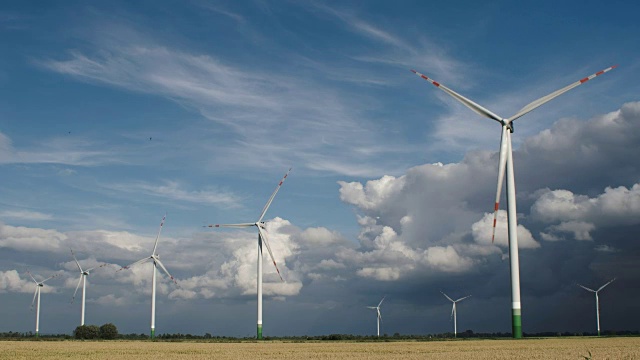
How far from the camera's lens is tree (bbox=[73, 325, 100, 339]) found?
192875 millimetres

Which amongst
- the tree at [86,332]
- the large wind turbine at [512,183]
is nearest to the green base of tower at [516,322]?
the large wind turbine at [512,183]

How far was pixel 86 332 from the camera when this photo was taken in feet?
635

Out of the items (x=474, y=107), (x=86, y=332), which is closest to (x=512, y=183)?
(x=474, y=107)

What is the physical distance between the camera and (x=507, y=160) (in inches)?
3573

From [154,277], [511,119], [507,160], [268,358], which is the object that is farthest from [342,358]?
[154,277]

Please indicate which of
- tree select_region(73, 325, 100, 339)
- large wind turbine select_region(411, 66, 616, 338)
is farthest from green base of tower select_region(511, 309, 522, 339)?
tree select_region(73, 325, 100, 339)

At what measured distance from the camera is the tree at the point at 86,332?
19288 cm

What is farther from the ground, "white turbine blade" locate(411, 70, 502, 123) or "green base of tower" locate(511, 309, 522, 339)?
"white turbine blade" locate(411, 70, 502, 123)

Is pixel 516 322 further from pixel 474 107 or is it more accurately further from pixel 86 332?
pixel 86 332

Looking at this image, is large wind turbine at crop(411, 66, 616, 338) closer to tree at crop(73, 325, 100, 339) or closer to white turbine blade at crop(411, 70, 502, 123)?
white turbine blade at crop(411, 70, 502, 123)

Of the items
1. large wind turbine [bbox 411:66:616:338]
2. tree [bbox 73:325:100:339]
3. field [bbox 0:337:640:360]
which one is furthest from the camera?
tree [bbox 73:325:100:339]

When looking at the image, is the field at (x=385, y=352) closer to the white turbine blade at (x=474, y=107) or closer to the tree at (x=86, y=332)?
the white turbine blade at (x=474, y=107)

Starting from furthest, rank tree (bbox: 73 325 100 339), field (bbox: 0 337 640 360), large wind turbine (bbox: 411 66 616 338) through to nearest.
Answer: tree (bbox: 73 325 100 339) → large wind turbine (bbox: 411 66 616 338) → field (bbox: 0 337 640 360)

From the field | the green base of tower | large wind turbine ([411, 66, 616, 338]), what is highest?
large wind turbine ([411, 66, 616, 338])
